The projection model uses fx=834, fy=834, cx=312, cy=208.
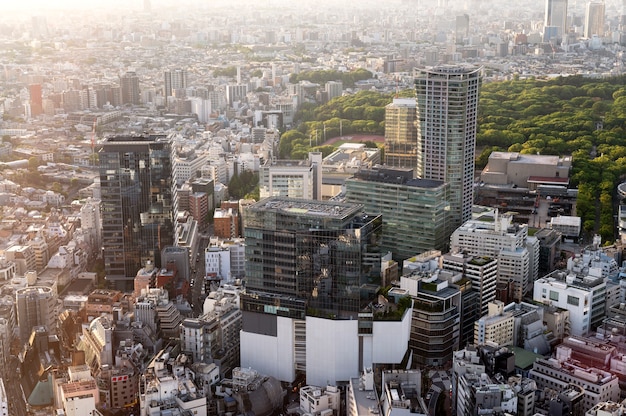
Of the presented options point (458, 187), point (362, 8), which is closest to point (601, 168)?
point (458, 187)

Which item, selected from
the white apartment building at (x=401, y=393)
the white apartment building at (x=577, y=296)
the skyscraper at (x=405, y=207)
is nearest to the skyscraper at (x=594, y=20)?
the skyscraper at (x=405, y=207)

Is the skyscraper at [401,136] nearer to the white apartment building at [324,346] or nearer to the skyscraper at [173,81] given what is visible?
the white apartment building at [324,346]

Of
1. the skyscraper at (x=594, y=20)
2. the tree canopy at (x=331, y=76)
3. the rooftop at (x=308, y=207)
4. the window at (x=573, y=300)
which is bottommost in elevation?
the window at (x=573, y=300)

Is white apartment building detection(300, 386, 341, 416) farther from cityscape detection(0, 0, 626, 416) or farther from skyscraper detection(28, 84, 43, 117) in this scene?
skyscraper detection(28, 84, 43, 117)

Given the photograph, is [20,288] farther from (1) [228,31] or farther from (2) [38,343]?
(1) [228,31]

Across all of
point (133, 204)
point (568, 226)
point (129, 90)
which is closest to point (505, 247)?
point (568, 226)

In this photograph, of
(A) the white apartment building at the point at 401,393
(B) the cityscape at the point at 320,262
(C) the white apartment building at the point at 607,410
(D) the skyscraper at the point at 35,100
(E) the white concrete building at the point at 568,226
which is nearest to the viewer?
(A) the white apartment building at the point at 401,393
